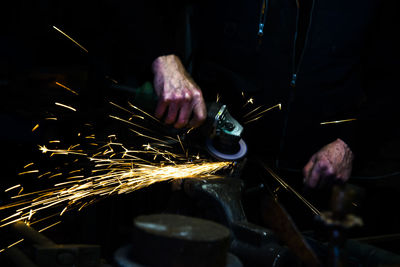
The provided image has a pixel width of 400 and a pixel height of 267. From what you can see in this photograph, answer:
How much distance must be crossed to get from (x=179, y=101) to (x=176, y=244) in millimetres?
1054

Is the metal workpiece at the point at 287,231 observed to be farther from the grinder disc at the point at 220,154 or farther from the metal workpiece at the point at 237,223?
the grinder disc at the point at 220,154

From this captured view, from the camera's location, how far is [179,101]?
193 centimetres

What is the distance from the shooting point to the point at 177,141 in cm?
228

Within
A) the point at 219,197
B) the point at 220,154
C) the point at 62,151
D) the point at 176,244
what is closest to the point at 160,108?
the point at 220,154

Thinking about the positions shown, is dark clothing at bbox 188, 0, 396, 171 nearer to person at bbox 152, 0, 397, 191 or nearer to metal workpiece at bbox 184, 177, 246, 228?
person at bbox 152, 0, 397, 191

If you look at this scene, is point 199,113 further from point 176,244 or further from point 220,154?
point 176,244

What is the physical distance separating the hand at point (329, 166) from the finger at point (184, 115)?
3.19ft

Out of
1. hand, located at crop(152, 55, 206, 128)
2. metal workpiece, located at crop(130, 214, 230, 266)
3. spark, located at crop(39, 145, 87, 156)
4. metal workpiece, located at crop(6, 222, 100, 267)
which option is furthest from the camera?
spark, located at crop(39, 145, 87, 156)

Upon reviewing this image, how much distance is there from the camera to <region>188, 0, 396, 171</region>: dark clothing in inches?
98.5

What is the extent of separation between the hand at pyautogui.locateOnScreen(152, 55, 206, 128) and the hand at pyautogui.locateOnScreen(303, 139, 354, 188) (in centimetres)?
90

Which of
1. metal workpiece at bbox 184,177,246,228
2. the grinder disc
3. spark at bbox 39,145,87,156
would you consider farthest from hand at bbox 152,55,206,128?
spark at bbox 39,145,87,156

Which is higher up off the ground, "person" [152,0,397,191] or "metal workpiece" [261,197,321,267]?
"person" [152,0,397,191]

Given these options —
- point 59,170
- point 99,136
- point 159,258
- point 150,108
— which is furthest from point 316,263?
point 59,170

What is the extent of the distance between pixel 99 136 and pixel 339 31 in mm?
1886
